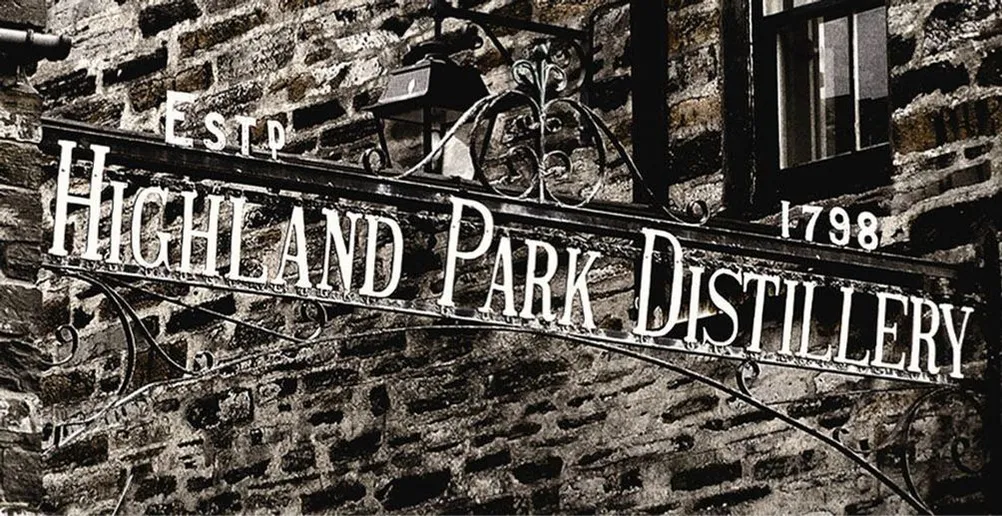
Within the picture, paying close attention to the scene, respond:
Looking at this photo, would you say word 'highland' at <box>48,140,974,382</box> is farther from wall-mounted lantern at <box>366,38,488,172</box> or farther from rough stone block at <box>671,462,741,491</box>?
wall-mounted lantern at <box>366,38,488,172</box>

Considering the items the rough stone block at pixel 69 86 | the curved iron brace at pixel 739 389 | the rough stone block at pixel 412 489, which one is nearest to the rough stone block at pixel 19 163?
the curved iron brace at pixel 739 389

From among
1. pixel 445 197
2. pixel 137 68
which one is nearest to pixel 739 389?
pixel 445 197

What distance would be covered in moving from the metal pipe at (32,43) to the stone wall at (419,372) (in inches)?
78.2

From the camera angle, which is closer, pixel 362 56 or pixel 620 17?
pixel 620 17

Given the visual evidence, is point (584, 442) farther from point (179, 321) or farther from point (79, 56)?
point (79, 56)

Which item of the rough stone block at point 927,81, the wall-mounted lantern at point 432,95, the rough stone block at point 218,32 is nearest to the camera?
the rough stone block at point 927,81

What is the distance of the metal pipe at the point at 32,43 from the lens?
632cm

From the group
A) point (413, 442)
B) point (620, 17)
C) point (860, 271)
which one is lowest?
point (413, 442)

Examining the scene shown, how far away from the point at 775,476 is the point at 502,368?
1380mm

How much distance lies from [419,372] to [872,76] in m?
2.21

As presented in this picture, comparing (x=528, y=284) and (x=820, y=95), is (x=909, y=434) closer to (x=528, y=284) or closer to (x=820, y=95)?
(x=820, y=95)

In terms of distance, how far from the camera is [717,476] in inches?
324

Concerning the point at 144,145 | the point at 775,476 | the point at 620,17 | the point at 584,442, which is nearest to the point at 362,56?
the point at 620,17

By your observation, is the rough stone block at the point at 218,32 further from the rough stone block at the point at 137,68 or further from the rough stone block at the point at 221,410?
Result: the rough stone block at the point at 221,410
